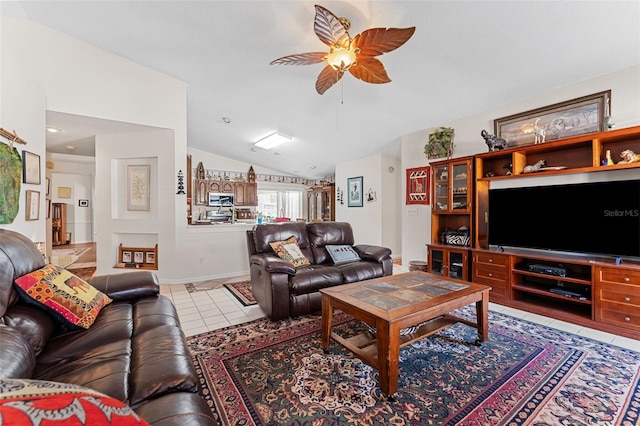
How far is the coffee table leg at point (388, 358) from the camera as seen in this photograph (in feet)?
5.48

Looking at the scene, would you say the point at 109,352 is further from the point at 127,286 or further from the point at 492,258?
the point at 492,258

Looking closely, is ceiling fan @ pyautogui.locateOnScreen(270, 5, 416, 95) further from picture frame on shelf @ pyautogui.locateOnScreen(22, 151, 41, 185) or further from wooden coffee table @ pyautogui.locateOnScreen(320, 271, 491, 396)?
picture frame on shelf @ pyautogui.locateOnScreen(22, 151, 41, 185)

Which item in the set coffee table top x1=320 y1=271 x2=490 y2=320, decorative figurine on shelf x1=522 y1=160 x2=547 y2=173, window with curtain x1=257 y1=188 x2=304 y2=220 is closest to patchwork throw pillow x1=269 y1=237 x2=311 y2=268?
coffee table top x1=320 y1=271 x2=490 y2=320

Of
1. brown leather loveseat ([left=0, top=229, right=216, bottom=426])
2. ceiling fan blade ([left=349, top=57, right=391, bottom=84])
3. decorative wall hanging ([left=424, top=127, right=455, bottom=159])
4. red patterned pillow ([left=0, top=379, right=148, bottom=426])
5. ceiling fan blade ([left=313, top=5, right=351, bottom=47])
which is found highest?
ceiling fan blade ([left=313, top=5, right=351, bottom=47])

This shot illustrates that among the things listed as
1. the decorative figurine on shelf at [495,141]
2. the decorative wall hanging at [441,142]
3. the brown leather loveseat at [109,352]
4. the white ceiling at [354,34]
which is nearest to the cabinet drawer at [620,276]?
the decorative figurine on shelf at [495,141]

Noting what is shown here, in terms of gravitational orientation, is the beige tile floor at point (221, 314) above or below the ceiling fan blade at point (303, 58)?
below

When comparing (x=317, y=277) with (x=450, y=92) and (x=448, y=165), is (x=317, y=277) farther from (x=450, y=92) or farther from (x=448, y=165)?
(x=450, y=92)

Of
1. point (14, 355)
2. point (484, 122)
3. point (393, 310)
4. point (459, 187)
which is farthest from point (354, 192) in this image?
point (14, 355)

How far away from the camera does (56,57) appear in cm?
327

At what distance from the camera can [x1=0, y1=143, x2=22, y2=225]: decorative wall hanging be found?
2.33 m

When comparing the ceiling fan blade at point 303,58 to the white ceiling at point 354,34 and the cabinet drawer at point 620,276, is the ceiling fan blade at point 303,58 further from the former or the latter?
the cabinet drawer at point 620,276

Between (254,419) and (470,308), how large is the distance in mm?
2650

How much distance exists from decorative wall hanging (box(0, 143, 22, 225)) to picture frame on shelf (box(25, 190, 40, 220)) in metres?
0.20

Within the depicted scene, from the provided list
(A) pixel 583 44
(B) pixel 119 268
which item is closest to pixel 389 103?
(A) pixel 583 44
